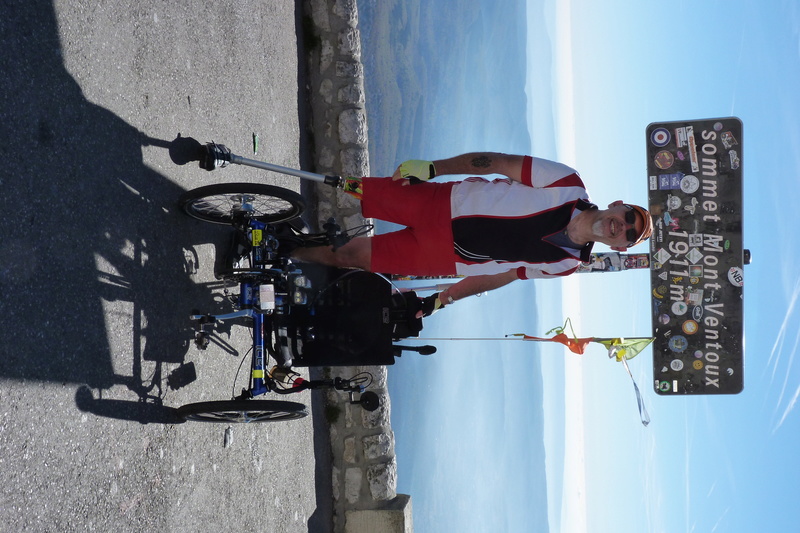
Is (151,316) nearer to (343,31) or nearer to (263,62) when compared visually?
(263,62)

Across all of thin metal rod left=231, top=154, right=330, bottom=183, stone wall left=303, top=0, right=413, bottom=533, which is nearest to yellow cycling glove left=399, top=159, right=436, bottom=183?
thin metal rod left=231, top=154, right=330, bottom=183

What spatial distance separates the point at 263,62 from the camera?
589 centimetres

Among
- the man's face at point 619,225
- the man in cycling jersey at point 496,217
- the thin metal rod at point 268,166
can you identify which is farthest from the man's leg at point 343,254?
the man's face at point 619,225

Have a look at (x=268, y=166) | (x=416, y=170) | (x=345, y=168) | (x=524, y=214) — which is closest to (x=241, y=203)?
(x=268, y=166)

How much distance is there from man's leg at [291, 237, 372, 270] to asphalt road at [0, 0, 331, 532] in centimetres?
76

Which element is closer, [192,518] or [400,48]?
[192,518]

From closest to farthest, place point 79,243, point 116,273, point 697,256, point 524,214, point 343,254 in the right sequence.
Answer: point 79,243 → point 116,273 → point 524,214 → point 343,254 → point 697,256

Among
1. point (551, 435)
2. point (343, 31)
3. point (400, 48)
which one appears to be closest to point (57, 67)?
point (343, 31)

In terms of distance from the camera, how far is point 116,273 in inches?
144

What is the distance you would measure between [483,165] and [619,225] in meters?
0.90

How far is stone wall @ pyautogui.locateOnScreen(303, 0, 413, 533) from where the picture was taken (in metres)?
6.57

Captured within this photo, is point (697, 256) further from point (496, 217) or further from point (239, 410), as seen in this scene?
point (239, 410)

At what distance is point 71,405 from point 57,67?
1.70 m

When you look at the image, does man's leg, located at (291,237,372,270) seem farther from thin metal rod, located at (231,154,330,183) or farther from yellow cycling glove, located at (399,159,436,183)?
yellow cycling glove, located at (399,159,436,183)
